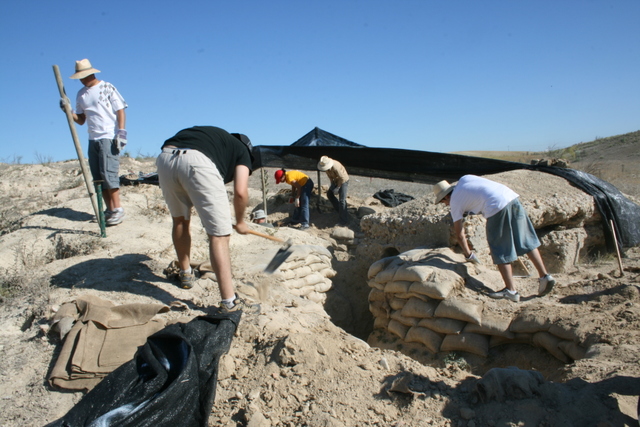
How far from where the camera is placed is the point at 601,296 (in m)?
3.61

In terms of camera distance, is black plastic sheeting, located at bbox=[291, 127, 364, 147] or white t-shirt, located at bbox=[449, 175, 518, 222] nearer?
white t-shirt, located at bbox=[449, 175, 518, 222]

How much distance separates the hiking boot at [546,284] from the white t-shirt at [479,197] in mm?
726

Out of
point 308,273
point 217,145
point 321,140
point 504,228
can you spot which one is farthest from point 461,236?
point 321,140

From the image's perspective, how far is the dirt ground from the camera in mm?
2338

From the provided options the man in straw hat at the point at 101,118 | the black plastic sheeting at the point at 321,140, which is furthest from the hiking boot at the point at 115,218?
the black plastic sheeting at the point at 321,140

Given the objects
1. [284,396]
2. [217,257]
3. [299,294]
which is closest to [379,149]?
[299,294]

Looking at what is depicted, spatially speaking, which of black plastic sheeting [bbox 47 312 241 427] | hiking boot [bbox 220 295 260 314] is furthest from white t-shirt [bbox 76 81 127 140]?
black plastic sheeting [bbox 47 312 241 427]

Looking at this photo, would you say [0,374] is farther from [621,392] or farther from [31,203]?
[31,203]

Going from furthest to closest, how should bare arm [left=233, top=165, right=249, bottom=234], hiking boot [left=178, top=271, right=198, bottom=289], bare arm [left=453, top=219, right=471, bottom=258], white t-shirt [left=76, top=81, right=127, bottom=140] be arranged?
1. white t-shirt [left=76, top=81, right=127, bottom=140]
2. bare arm [left=453, top=219, right=471, bottom=258]
3. hiking boot [left=178, top=271, right=198, bottom=289]
4. bare arm [left=233, top=165, right=249, bottom=234]

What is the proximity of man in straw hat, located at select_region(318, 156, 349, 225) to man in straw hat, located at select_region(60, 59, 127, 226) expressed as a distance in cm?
392

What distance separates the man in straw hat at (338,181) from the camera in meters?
8.12

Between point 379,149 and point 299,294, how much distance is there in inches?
172

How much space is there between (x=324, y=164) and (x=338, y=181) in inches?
17.4

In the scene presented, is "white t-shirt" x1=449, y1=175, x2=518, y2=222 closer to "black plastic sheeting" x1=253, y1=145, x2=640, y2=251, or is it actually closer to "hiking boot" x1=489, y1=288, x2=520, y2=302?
"hiking boot" x1=489, y1=288, x2=520, y2=302
